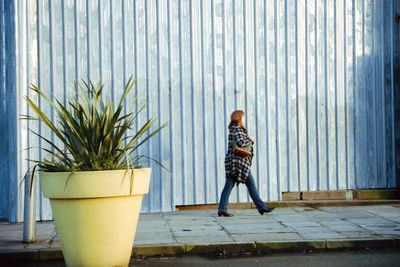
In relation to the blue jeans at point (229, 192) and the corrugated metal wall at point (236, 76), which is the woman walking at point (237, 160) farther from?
the corrugated metal wall at point (236, 76)

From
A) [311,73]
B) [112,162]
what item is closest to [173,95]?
[311,73]

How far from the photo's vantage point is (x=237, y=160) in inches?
421

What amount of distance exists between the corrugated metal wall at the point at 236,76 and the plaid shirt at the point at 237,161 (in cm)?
105

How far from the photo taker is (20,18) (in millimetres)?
10914

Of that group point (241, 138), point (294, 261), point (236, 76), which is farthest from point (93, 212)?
point (236, 76)

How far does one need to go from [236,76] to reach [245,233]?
3500 millimetres

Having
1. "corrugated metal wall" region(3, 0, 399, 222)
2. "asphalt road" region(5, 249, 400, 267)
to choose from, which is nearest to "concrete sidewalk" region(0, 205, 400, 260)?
"asphalt road" region(5, 249, 400, 267)

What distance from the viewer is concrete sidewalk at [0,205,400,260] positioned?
843 cm

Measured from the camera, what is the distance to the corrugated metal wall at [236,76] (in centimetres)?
1120

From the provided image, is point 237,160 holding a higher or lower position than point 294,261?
higher

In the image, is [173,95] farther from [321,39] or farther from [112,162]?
[112,162]

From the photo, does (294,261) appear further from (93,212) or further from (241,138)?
(241,138)

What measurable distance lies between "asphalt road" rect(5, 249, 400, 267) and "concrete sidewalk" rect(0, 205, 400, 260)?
20 centimetres

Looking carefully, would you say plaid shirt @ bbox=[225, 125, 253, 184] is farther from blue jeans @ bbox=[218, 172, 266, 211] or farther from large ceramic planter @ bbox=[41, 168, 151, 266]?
large ceramic planter @ bbox=[41, 168, 151, 266]
